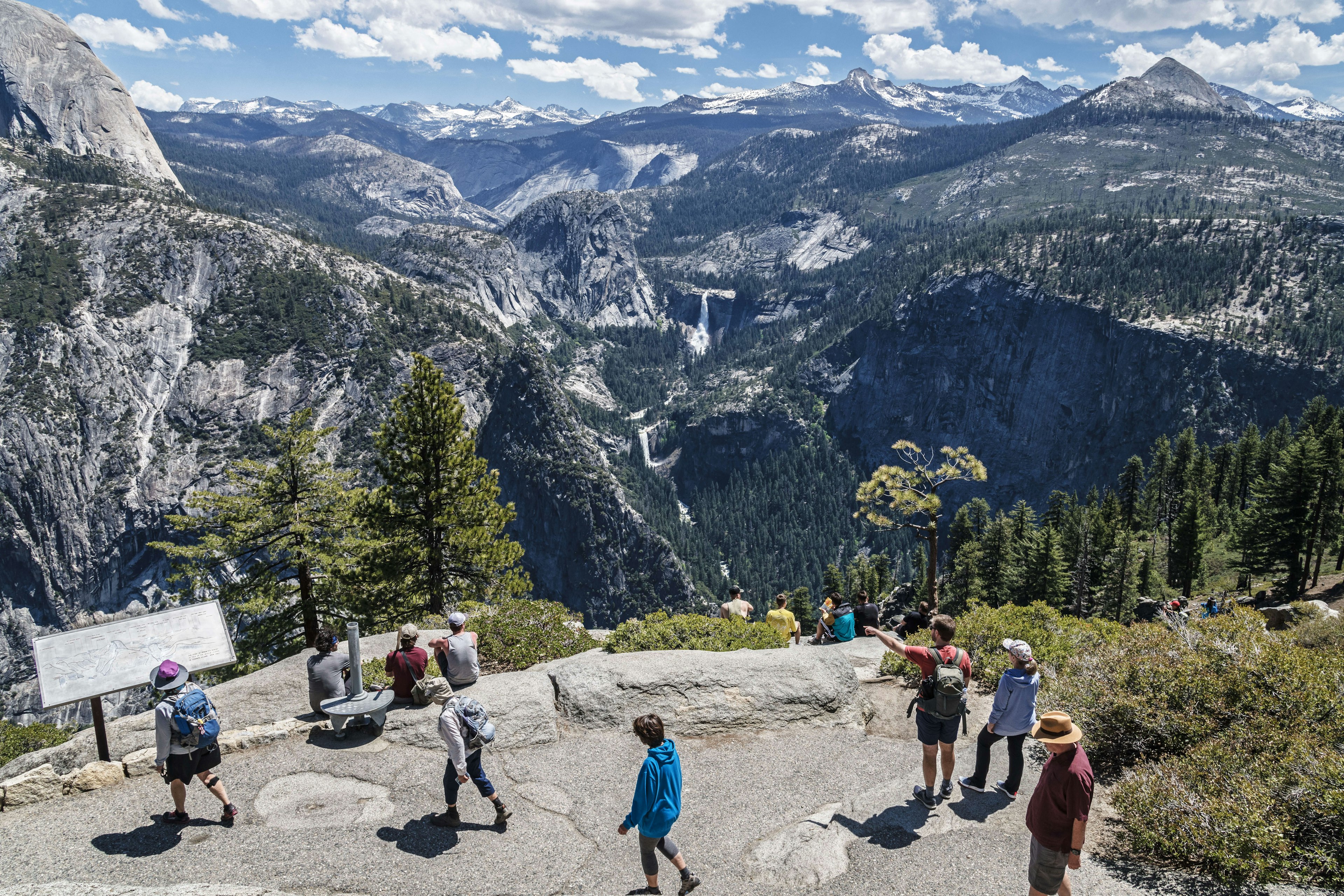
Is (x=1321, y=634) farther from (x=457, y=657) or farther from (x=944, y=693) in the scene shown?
(x=457, y=657)

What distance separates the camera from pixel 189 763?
37.4ft

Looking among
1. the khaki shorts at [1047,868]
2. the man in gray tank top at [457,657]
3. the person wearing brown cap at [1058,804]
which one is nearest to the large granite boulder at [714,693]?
the man in gray tank top at [457,657]

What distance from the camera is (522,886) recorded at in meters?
10.4

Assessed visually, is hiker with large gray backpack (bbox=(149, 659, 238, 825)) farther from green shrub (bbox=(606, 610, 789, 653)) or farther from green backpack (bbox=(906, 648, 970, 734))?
green backpack (bbox=(906, 648, 970, 734))

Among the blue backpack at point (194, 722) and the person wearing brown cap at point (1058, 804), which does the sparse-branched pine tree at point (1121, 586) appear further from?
the blue backpack at point (194, 722)

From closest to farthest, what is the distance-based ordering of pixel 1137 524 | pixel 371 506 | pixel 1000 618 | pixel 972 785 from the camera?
pixel 972 785 < pixel 1000 618 < pixel 371 506 < pixel 1137 524

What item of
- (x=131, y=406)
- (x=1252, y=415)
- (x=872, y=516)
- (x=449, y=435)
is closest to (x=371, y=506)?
(x=449, y=435)

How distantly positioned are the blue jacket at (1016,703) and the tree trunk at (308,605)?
894 inches

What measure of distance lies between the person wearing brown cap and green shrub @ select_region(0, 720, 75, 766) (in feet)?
149

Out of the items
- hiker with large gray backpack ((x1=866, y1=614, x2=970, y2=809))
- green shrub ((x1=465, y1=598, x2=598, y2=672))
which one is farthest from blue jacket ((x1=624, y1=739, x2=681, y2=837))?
green shrub ((x1=465, y1=598, x2=598, y2=672))

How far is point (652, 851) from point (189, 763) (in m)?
7.71

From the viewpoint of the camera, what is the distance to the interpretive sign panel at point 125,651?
13.0m

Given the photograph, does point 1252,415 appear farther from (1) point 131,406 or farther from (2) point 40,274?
(2) point 40,274

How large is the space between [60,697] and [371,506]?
1490cm
